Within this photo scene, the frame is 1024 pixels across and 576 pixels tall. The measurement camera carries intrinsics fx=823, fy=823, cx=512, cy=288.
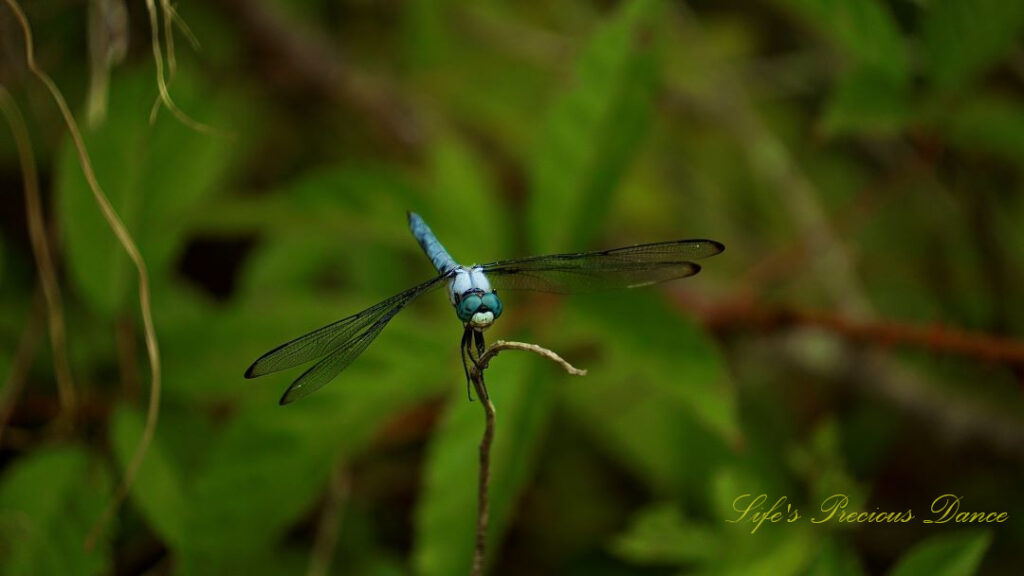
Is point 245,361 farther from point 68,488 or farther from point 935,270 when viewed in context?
point 935,270

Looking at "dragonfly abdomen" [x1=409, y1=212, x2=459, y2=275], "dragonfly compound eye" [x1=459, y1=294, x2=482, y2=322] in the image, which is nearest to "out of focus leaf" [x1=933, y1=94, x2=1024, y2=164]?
"dragonfly abdomen" [x1=409, y1=212, x2=459, y2=275]

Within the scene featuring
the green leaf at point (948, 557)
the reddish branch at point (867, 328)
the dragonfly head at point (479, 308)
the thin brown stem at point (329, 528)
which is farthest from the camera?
the thin brown stem at point (329, 528)

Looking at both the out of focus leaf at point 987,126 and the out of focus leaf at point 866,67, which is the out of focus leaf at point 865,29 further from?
the out of focus leaf at point 987,126

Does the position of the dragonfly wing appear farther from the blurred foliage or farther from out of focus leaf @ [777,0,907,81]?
out of focus leaf @ [777,0,907,81]

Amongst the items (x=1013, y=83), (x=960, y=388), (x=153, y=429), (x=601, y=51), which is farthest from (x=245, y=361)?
(x=1013, y=83)

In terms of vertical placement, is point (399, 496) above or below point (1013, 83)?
below

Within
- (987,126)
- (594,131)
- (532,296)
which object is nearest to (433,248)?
(594,131)

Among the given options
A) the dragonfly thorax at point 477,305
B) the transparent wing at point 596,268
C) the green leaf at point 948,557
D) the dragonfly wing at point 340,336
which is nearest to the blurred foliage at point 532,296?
the green leaf at point 948,557
